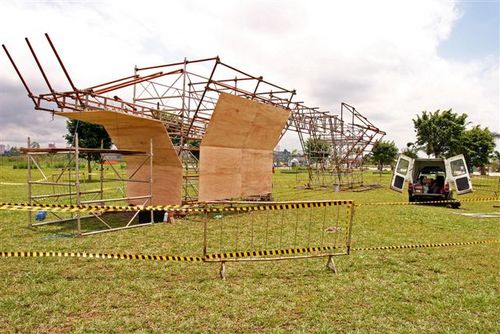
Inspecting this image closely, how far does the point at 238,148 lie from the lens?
532 inches

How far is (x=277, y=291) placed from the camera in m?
5.39

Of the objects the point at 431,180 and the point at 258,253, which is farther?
the point at 431,180

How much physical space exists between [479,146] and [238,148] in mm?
30799

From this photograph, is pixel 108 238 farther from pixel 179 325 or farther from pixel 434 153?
pixel 434 153

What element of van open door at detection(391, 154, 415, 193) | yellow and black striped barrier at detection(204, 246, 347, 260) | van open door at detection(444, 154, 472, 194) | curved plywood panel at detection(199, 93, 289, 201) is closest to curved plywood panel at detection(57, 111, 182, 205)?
curved plywood panel at detection(199, 93, 289, 201)

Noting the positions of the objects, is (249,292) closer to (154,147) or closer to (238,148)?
(154,147)

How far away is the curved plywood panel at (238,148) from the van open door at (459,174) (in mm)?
7831

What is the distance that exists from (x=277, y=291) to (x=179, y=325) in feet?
5.69

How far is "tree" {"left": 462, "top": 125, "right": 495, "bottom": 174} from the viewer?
1316 inches

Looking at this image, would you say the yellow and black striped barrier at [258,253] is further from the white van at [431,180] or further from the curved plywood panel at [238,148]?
the white van at [431,180]

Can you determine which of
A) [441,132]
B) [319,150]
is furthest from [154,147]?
[441,132]

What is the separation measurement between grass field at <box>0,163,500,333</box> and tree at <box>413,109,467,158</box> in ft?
101

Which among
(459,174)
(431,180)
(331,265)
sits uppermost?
(459,174)

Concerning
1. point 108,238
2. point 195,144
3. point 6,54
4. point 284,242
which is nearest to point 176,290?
point 284,242
